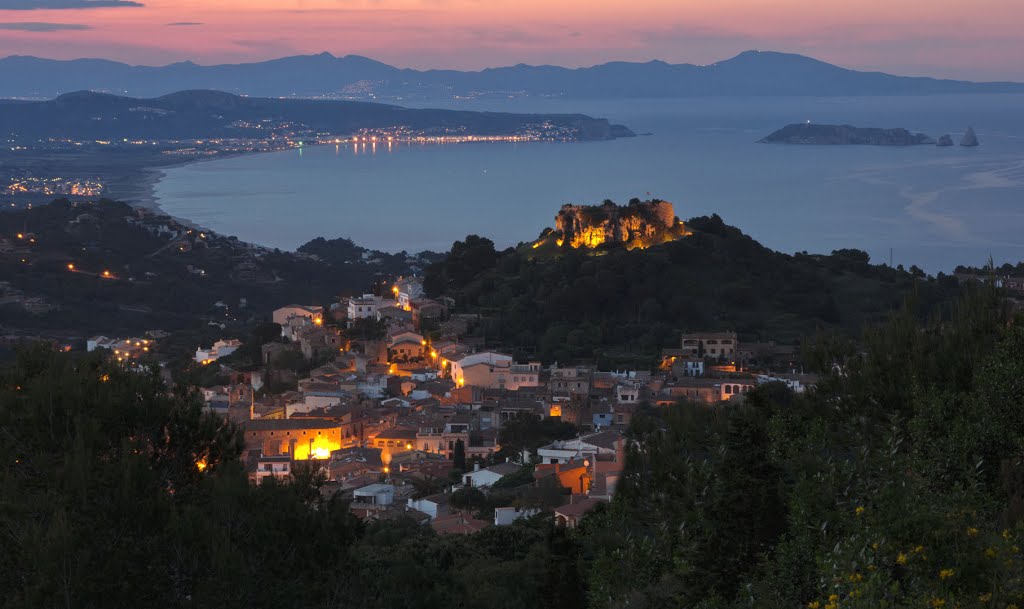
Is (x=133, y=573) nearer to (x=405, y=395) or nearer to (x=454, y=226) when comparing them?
(x=405, y=395)

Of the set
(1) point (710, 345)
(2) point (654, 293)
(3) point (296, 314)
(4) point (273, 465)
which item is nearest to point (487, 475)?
(4) point (273, 465)

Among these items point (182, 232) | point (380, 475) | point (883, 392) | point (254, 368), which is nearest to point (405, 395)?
point (254, 368)

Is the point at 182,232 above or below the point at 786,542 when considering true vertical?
below

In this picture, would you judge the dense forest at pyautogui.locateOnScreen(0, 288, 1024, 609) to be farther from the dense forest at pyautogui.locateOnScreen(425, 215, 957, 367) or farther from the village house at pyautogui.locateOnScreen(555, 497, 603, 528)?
the dense forest at pyautogui.locateOnScreen(425, 215, 957, 367)

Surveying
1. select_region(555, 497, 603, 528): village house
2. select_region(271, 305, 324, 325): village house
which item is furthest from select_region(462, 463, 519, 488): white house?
select_region(271, 305, 324, 325): village house

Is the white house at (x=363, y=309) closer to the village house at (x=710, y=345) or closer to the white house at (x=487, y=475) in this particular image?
the village house at (x=710, y=345)

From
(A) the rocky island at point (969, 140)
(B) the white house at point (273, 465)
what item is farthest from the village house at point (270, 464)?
(A) the rocky island at point (969, 140)
